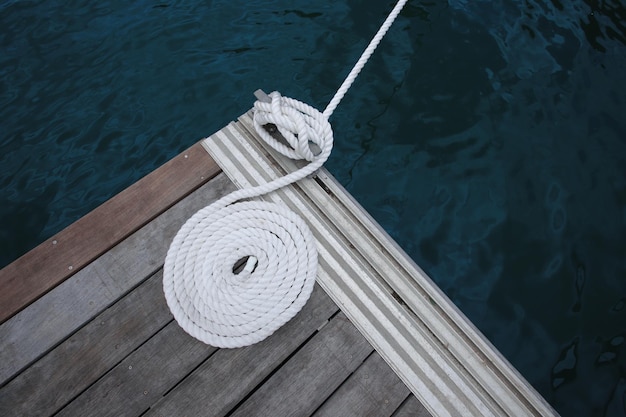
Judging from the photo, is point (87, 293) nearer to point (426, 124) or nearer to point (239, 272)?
point (239, 272)

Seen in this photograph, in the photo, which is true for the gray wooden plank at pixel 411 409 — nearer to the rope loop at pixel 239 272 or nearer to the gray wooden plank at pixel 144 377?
the rope loop at pixel 239 272

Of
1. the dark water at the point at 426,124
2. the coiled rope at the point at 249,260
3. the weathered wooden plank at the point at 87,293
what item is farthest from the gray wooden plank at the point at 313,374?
the dark water at the point at 426,124

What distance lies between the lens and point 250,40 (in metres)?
3.83

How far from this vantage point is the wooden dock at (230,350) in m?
1.81

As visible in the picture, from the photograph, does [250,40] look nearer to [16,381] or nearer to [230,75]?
[230,75]

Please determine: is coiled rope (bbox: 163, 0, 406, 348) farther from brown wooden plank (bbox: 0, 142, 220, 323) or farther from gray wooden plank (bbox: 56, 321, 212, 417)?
brown wooden plank (bbox: 0, 142, 220, 323)

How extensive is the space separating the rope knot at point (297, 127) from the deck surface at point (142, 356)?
27.4 inches

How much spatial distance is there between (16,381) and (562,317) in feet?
9.37

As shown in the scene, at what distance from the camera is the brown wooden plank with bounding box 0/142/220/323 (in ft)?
6.63

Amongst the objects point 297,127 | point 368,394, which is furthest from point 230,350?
point 297,127

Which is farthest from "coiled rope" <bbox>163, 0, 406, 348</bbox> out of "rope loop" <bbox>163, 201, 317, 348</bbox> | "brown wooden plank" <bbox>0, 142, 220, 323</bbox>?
"brown wooden plank" <bbox>0, 142, 220, 323</bbox>

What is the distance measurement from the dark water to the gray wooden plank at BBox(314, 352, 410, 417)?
1.11m

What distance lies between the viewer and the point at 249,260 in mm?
2062

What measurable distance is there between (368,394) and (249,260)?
77 centimetres
